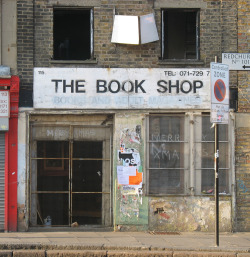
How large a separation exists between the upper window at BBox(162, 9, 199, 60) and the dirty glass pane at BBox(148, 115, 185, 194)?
67.0 inches

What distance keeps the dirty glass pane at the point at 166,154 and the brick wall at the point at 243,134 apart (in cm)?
144

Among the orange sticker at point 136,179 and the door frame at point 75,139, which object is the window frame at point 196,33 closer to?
the door frame at point 75,139

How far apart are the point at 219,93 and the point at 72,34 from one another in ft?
15.4

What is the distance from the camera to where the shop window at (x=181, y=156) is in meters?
13.9

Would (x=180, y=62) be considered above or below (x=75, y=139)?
above

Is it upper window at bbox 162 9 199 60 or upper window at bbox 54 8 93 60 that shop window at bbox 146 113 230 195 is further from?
upper window at bbox 54 8 93 60

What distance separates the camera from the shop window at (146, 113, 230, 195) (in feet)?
45.7

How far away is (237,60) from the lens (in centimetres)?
1408

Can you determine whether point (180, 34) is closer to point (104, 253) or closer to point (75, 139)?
point (75, 139)

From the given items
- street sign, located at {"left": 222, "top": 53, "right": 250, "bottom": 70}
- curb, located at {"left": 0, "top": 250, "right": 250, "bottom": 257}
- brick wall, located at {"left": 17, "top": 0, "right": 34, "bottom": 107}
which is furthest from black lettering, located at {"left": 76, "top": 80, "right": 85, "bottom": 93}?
curb, located at {"left": 0, "top": 250, "right": 250, "bottom": 257}

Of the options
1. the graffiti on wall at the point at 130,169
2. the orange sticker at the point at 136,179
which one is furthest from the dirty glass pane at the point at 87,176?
the orange sticker at the point at 136,179

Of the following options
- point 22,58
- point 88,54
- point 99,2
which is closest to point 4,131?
point 22,58

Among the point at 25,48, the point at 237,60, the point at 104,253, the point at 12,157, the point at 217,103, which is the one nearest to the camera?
the point at 104,253

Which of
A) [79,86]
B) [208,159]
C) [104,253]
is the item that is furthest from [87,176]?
[104,253]
